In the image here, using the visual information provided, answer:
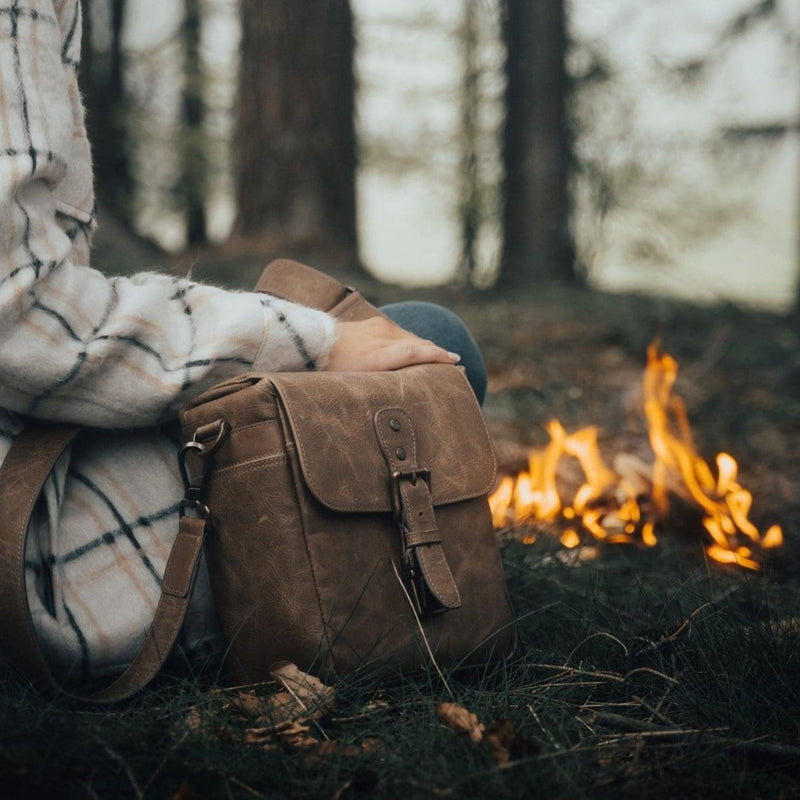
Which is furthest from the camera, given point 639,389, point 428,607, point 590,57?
point 590,57

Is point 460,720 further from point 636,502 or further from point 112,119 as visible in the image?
point 112,119

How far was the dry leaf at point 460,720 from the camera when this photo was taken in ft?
4.30

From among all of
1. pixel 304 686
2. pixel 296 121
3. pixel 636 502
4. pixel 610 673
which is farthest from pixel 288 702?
pixel 296 121

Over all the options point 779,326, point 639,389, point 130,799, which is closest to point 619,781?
point 130,799

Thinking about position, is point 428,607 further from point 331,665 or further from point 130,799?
point 130,799

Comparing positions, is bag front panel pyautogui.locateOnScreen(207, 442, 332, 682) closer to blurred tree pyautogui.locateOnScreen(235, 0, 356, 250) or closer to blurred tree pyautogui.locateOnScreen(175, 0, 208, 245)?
blurred tree pyautogui.locateOnScreen(235, 0, 356, 250)

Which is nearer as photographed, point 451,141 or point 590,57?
point 590,57

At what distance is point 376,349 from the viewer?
1.73 meters

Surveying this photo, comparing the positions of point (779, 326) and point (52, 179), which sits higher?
point (52, 179)

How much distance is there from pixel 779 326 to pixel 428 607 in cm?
575

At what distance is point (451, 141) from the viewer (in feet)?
36.5

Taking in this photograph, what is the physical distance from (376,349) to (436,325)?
0.27 m

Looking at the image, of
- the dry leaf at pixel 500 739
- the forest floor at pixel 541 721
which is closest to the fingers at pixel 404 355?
the forest floor at pixel 541 721

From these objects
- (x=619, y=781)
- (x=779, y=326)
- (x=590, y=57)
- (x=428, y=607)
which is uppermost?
(x=590, y=57)
